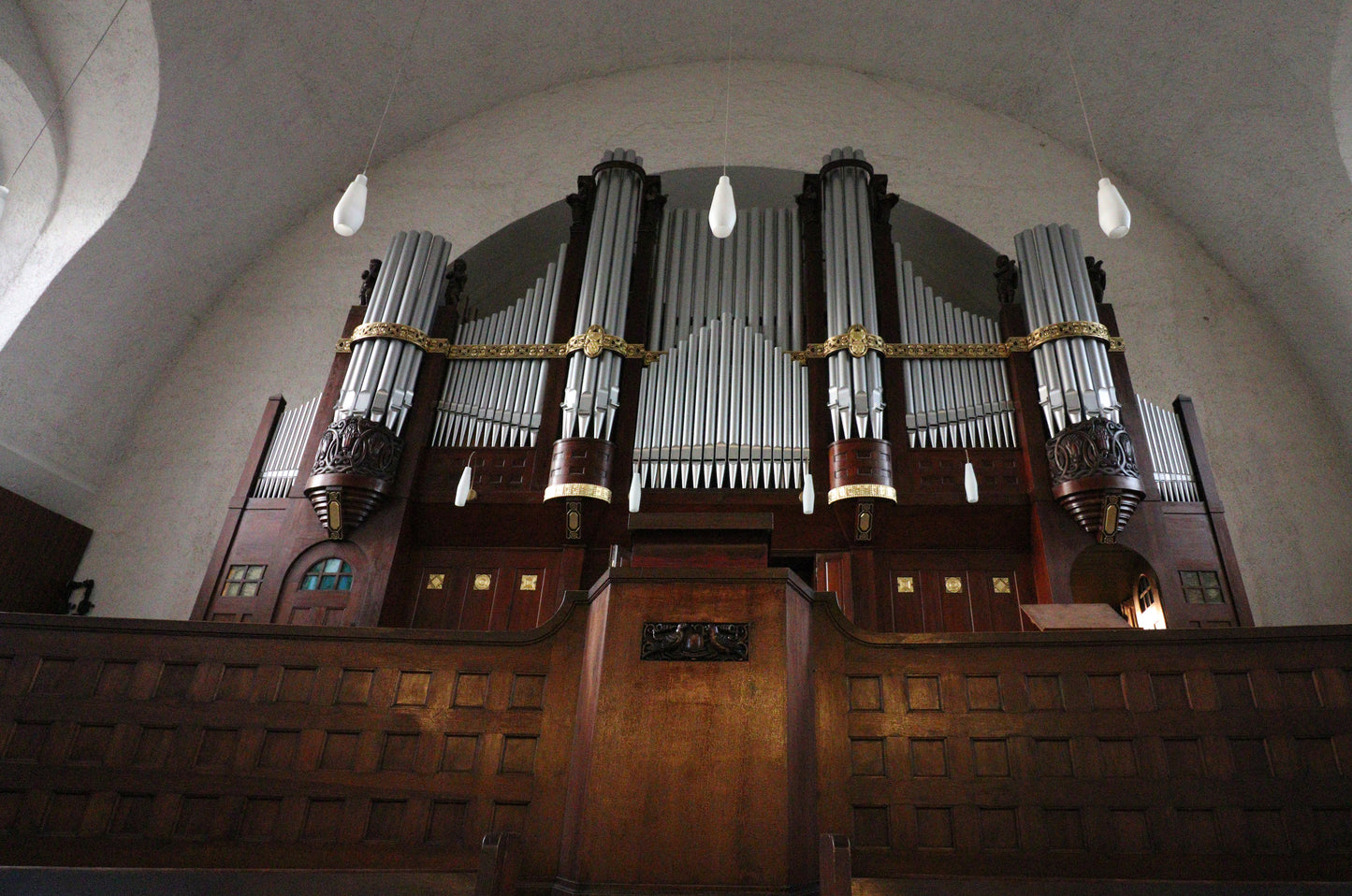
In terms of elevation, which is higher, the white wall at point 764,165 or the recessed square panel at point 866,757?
the white wall at point 764,165

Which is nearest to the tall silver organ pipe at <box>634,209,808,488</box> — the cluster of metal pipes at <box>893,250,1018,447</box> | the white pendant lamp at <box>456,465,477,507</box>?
the cluster of metal pipes at <box>893,250,1018,447</box>

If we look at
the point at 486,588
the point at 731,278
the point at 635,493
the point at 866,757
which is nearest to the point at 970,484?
the point at 635,493

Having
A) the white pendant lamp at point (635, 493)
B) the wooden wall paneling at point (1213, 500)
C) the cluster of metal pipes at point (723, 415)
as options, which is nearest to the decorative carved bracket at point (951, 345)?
the cluster of metal pipes at point (723, 415)

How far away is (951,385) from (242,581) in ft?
21.6

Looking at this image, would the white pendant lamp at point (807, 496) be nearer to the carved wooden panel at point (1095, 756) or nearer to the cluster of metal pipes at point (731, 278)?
the cluster of metal pipes at point (731, 278)

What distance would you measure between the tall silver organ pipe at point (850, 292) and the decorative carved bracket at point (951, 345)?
0.10m

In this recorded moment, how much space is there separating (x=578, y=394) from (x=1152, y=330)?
241 inches

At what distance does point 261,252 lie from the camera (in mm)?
9609

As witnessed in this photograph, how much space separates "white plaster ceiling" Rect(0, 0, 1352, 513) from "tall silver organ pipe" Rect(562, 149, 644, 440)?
2333mm

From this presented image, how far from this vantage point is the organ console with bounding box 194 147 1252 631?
691cm

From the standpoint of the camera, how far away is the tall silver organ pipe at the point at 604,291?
7324mm

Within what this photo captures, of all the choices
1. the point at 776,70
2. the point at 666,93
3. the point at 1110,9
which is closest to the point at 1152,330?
the point at 1110,9

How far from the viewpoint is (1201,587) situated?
677 cm

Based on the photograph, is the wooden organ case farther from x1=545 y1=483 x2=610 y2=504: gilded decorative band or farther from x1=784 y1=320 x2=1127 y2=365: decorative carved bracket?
x1=784 y1=320 x2=1127 y2=365: decorative carved bracket
